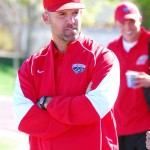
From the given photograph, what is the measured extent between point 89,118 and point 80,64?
0.43 m

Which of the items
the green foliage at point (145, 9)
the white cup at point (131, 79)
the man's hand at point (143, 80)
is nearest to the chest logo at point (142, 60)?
the white cup at point (131, 79)

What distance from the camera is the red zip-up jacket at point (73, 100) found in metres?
3.68

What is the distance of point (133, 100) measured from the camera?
18.0ft

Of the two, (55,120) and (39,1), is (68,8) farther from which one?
(39,1)

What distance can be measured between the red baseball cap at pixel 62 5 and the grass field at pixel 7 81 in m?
13.4

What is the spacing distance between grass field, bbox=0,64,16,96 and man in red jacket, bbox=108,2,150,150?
1170 centimetres

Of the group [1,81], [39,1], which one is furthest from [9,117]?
[39,1]

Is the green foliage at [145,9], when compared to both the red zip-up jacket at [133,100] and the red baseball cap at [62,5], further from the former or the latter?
the red baseball cap at [62,5]

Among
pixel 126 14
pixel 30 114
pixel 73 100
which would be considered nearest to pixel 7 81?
pixel 126 14

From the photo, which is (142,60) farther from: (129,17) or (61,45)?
(61,45)

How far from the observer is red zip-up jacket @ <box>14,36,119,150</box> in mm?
3676

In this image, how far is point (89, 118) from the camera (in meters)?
3.63

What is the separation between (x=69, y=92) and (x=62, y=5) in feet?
2.17

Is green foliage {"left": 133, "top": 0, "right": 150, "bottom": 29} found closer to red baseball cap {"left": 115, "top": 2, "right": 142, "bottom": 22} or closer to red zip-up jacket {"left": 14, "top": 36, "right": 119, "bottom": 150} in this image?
red baseball cap {"left": 115, "top": 2, "right": 142, "bottom": 22}
